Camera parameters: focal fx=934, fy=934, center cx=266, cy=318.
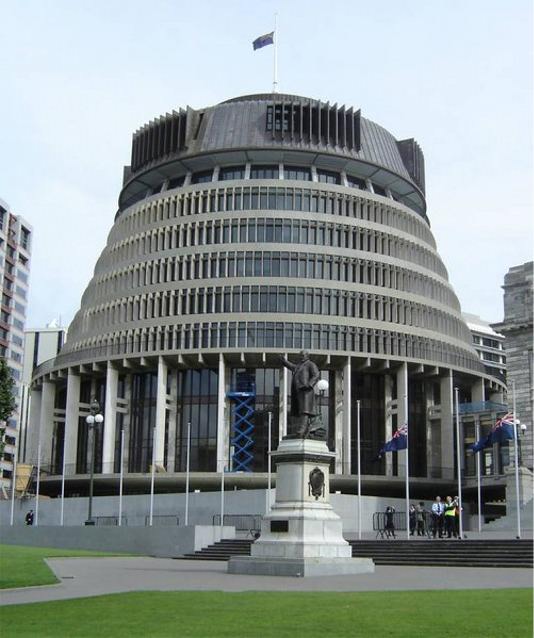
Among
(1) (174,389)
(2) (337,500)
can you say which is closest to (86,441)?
(1) (174,389)

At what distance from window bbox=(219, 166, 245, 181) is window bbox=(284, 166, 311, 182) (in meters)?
4.48

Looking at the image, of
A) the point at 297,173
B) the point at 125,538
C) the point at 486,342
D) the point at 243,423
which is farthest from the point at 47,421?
the point at 486,342

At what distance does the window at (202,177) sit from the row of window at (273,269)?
10.4m

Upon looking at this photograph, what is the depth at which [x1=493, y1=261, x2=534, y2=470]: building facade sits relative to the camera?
78.5m

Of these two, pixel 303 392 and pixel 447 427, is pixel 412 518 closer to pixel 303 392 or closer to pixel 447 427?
pixel 303 392

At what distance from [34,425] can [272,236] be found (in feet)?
114

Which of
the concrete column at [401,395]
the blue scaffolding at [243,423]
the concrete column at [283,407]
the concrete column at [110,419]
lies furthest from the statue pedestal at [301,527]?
the concrete column at [110,419]

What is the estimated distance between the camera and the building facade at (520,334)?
78500 millimetres

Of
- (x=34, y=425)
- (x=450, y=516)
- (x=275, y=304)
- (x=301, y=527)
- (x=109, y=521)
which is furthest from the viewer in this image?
(x=34, y=425)

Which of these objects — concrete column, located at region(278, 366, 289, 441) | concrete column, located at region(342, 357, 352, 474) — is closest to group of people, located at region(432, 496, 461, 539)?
concrete column, located at region(342, 357, 352, 474)

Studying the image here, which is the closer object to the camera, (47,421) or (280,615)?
(280,615)

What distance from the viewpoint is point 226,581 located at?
91.7ft

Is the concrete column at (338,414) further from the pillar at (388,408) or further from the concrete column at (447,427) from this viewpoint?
the concrete column at (447,427)

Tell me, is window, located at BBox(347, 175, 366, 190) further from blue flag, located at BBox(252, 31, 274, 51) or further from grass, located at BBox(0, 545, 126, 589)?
grass, located at BBox(0, 545, 126, 589)
